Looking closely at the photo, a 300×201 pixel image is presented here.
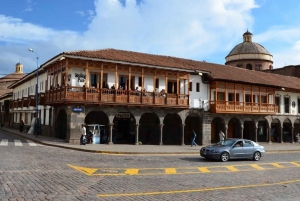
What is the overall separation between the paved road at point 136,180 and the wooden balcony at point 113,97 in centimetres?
833

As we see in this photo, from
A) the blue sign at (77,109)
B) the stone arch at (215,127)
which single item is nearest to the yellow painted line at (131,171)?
the blue sign at (77,109)

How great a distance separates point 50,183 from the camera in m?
10.8

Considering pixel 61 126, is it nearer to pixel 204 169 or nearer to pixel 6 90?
pixel 204 169

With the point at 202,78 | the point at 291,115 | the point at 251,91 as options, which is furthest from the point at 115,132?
the point at 291,115

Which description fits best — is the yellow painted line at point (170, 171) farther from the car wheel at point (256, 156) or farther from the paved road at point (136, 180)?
the car wheel at point (256, 156)

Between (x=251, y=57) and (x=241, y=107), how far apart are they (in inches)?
981

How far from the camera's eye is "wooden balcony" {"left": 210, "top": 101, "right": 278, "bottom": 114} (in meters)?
31.9

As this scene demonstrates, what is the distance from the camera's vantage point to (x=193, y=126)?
3359cm

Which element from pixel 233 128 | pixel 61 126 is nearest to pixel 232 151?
pixel 61 126

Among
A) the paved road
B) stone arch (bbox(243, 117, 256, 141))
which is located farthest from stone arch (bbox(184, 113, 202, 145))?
the paved road

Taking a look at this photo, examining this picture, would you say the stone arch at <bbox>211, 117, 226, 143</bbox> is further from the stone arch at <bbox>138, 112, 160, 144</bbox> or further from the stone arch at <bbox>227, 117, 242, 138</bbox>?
the stone arch at <bbox>138, 112, 160, 144</bbox>

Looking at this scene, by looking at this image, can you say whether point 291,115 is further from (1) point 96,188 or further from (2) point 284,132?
(1) point 96,188

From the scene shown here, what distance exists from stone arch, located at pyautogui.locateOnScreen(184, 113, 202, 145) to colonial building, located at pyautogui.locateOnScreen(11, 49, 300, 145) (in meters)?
0.10

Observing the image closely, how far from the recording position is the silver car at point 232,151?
750 inches
